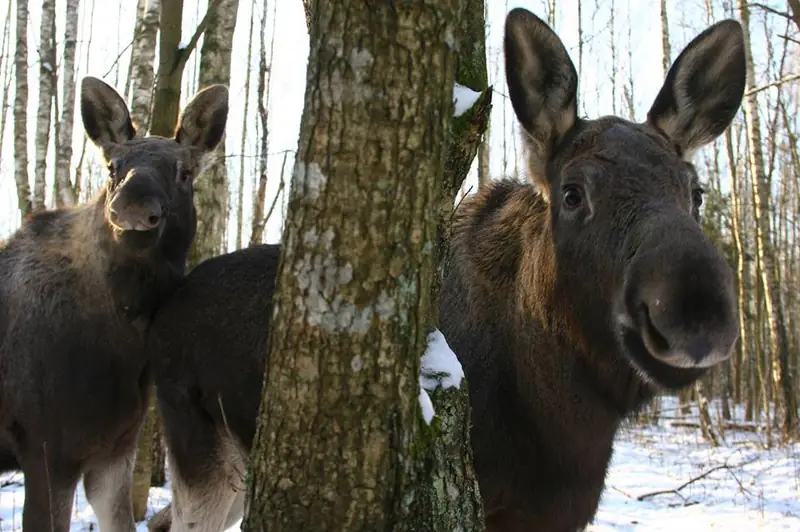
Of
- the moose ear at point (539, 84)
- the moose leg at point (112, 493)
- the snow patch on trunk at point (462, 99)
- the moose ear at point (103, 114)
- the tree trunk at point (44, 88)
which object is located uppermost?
the tree trunk at point (44, 88)

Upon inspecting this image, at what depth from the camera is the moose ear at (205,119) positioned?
18.3 feet

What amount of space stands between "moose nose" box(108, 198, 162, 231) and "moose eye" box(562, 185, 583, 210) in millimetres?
2446

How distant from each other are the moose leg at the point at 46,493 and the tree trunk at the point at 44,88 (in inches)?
344

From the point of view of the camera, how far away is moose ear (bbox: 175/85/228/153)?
219 inches

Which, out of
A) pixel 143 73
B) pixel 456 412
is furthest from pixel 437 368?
pixel 143 73

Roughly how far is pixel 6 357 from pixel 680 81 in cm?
467

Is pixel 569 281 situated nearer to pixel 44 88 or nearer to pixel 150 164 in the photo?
pixel 150 164

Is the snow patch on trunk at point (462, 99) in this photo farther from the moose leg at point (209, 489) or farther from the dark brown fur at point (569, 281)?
the moose leg at point (209, 489)

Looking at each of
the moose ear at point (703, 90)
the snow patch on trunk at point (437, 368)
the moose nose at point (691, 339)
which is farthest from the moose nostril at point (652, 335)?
the moose ear at point (703, 90)

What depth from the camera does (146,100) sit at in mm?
8023

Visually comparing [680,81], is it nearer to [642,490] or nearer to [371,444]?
[371,444]

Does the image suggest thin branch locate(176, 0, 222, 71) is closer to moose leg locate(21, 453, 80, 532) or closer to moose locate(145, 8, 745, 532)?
moose locate(145, 8, 745, 532)

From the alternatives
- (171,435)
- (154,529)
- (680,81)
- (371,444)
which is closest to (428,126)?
(371,444)

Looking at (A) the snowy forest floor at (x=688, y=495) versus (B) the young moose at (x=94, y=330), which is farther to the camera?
(A) the snowy forest floor at (x=688, y=495)
